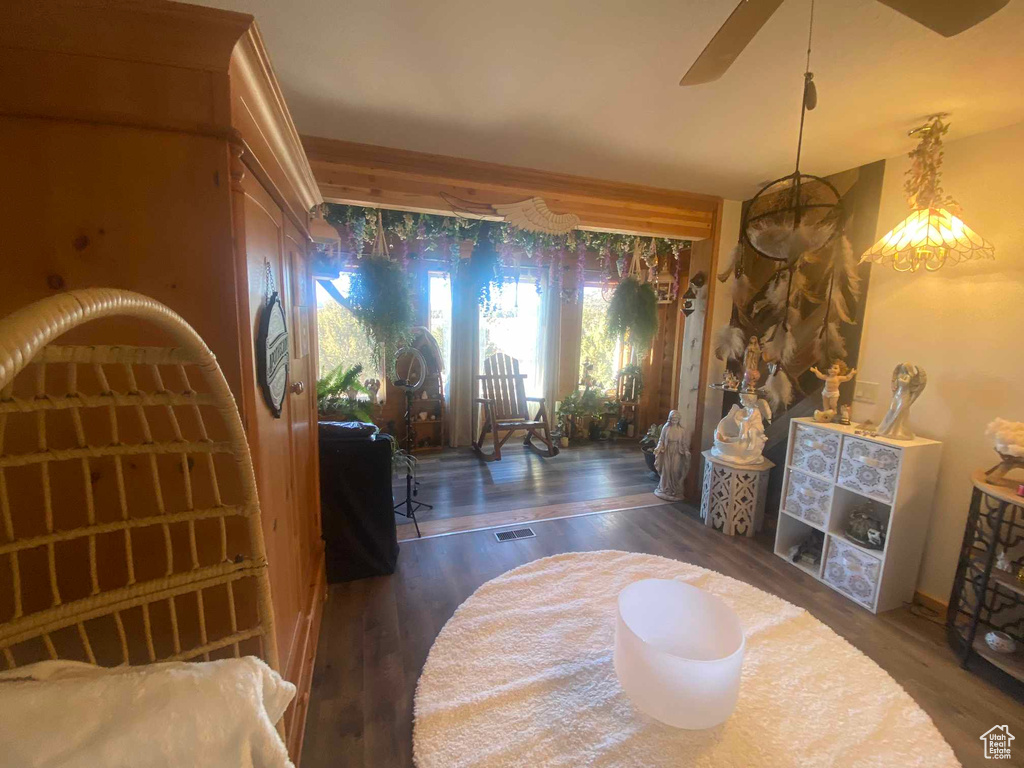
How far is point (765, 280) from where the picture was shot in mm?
2914

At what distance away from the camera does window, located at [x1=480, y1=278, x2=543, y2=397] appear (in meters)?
4.53

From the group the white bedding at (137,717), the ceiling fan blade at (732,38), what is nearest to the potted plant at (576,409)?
the ceiling fan blade at (732,38)

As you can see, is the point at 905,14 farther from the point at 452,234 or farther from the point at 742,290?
the point at 452,234

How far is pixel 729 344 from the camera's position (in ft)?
9.68

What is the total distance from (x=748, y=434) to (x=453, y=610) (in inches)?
85.0

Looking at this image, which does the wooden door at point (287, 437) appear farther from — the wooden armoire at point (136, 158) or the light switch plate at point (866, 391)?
the light switch plate at point (866, 391)

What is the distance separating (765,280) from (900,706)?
2.44 meters

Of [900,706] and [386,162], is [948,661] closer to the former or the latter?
[900,706]

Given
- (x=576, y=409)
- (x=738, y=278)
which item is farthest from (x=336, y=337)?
(x=738, y=278)

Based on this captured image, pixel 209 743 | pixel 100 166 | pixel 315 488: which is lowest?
pixel 315 488

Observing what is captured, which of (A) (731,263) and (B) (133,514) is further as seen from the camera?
(A) (731,263)

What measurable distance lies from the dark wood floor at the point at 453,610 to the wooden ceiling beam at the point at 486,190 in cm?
210

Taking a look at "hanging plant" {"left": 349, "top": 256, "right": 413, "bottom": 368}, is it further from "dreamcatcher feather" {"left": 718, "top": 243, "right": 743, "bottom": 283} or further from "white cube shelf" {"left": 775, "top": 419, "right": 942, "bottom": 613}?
"white cube shelf" {"left": 775, "top": 419, "right": 942, "bottom": 613}

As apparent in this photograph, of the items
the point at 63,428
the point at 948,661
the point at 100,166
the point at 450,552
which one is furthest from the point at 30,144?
the point at 948,661
